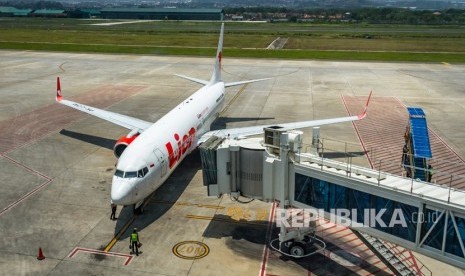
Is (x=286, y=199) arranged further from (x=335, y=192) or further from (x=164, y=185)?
(x=164, y=185)

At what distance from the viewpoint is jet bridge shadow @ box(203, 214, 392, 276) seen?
23.7 meters

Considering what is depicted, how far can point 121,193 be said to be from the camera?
86.4 feet

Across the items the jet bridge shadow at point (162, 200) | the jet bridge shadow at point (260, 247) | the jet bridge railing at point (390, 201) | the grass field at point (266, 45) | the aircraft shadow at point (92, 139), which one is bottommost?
the jet bridge shadow at point (260, 247)

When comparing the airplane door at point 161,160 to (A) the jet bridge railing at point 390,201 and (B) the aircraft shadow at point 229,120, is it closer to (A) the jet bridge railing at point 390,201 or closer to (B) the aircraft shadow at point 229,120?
(A) the jet bridge railing at point 390,201

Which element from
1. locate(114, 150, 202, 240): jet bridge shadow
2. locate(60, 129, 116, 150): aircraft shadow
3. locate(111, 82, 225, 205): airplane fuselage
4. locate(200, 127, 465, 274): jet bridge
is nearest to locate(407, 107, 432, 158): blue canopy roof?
locate(200, 127, 465, 274): jet bridge

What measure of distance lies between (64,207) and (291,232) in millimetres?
16165

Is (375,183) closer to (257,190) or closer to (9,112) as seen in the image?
(257,190)

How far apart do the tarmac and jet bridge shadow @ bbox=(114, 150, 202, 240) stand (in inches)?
3.3

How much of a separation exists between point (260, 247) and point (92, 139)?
2586cm

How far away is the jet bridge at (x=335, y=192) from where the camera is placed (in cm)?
1827

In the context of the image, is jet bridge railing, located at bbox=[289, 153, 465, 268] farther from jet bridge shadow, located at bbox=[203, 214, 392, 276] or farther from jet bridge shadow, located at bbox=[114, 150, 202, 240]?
jet bridge shadow, located at bbox=[114, 150, 202, 240]

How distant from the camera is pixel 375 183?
19875 mm

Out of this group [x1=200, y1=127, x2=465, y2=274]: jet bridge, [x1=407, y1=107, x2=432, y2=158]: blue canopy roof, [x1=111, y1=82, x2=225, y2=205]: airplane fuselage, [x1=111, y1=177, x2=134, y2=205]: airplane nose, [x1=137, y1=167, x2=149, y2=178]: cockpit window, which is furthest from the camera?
[x1=407, y1=107, x2=432, y2=158]: blue canopy roof

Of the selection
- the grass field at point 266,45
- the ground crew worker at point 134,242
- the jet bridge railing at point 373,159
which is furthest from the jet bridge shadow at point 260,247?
the grass field at point 266,45
